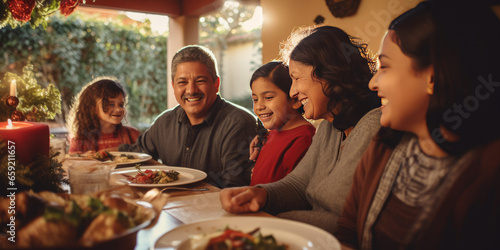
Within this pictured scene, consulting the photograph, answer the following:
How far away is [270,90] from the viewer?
2.34 m

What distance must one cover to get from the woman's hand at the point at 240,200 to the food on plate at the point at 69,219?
0.44 metres

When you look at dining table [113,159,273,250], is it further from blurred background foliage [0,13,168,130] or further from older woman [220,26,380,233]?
blurred background foliage [0,13,168,130]

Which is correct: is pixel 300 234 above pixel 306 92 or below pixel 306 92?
below

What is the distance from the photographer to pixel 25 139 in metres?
1.21

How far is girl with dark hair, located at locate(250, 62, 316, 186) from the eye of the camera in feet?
7.25

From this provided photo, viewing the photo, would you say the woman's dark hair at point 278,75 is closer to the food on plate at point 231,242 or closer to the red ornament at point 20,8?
the red ornament at point 20,8

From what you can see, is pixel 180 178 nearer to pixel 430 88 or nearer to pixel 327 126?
pixel 327 126

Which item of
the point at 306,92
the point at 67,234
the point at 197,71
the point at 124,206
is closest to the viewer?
the point at 67,234

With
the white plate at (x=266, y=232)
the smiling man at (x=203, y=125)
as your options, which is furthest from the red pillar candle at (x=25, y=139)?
the smiling man at (x=203, y=125)

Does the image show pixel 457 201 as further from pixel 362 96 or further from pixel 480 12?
pixel 362 96

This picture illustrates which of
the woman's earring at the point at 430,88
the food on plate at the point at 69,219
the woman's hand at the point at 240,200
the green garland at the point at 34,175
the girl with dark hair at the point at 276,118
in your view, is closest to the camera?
the food on plate at the point at 69,219

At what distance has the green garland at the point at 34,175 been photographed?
3.81ft

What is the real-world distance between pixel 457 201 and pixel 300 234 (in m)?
0.40

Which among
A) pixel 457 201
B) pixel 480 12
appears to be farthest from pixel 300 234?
pixel 480 12
